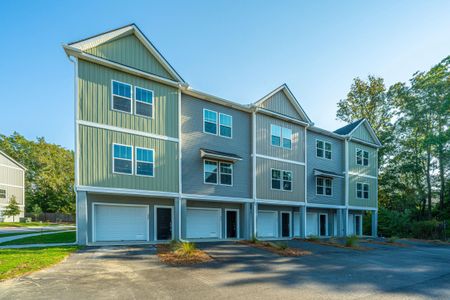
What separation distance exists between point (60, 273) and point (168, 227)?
337 inches

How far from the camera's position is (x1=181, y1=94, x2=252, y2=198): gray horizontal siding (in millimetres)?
16609

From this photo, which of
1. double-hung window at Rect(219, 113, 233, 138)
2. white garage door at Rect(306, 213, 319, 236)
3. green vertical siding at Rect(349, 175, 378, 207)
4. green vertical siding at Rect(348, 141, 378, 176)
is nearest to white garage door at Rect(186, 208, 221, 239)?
double-hung window at Rect(219, 113, 233, 138)

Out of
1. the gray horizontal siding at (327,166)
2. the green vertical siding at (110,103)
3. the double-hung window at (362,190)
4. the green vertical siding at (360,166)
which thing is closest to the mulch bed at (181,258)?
the green vertical siding at (110,103)

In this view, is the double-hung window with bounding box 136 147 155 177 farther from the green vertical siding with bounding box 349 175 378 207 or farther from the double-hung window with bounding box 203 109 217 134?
the green vertical siding with bounding box 349 175 378 207

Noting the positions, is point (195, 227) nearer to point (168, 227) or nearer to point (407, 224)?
point (168, 227)

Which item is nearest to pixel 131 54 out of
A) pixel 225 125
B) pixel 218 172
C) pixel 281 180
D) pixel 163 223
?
pixel 225 125

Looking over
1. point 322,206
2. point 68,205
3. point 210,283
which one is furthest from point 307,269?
point 68,205

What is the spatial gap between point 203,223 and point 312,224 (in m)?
10.4

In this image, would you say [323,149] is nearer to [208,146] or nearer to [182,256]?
[208,146]

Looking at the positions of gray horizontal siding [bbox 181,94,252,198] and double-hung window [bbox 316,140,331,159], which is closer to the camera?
gray horizontal siding [bbox 181,94,252,198]

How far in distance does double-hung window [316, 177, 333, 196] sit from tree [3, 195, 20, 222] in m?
35.8

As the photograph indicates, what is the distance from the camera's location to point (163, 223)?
16359 millimetres

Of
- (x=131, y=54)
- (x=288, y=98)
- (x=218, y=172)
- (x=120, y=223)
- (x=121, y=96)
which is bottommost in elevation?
(x=120, y=223)

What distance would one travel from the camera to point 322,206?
22969 mm
